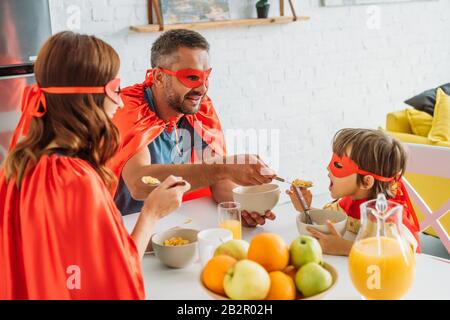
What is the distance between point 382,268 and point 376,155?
632 mm

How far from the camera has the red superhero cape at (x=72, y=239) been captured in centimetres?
125

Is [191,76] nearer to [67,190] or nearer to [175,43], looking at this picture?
[175,43]

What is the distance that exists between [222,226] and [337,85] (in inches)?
120

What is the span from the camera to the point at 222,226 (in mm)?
1684

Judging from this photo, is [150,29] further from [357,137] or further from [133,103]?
[357,137]

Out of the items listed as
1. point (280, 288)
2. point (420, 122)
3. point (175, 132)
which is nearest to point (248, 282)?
point (280, 288)

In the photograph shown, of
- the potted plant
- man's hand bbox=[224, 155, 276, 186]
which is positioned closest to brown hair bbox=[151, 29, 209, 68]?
man's hand bbox=[224, 155, 276, 186]

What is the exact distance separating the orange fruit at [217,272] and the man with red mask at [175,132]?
76 centimetres

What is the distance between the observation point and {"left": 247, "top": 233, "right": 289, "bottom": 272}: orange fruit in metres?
1.23

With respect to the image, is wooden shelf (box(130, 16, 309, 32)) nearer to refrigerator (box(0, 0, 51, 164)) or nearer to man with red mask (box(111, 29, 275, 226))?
refrigerator (box(0, 0, 51, 164))

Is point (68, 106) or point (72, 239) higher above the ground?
point (68, 106)

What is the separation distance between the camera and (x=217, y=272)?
1.21 m

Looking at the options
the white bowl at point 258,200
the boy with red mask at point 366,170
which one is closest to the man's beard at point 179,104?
the white bowl at point 258,200

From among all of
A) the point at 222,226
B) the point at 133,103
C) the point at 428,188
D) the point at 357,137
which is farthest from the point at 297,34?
the point at 222,226
